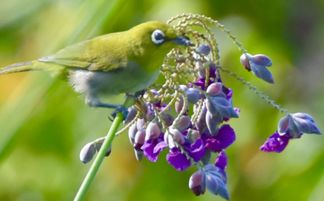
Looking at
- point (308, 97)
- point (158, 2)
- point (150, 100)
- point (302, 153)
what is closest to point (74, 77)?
point (150, 100)

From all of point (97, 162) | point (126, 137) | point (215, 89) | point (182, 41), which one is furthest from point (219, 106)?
point (126, 137)

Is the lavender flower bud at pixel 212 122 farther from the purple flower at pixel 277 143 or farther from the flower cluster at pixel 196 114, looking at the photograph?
the purple flower at pixel 277 143

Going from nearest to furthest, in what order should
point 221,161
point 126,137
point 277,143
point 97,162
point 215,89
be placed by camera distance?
point 97,162, point 215,89, point 221,161, point 277,143, point 126,137

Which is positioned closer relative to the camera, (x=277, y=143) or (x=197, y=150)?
(x=197, y=150)

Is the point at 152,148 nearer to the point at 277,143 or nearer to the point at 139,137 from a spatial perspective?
the point at 139,137

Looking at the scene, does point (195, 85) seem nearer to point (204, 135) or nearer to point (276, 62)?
point (204, 135)

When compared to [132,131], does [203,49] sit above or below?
above

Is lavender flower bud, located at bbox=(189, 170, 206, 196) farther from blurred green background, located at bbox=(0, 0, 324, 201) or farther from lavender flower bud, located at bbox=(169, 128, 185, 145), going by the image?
blurred green background, located at bbox=(0, 0, 324, 201)
